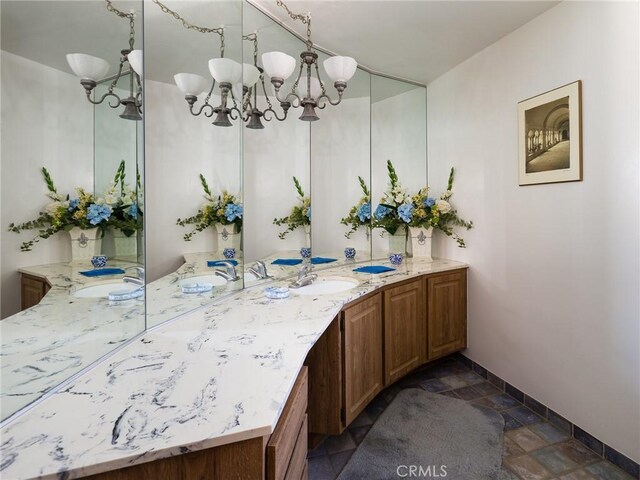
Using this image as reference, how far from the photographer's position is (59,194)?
2.62 feet

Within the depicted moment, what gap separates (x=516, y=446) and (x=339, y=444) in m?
0.99

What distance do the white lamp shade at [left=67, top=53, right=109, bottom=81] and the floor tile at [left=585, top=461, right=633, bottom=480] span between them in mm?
2663

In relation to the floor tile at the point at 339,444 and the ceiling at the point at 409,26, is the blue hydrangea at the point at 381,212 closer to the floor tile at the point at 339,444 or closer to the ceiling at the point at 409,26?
the ceiling at the point at 409,26

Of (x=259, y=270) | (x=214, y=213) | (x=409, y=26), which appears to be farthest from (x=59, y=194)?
(x=409, y=26)

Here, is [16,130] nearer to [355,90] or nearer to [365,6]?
[365,6]

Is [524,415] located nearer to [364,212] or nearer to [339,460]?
[339,460]

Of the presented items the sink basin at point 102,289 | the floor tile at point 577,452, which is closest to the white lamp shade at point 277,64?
the sink basin at point 102,289

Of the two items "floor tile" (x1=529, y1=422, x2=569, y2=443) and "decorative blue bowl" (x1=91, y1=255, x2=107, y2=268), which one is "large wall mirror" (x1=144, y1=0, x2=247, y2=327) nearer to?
"decorative blue bowl" (x1=91, y1=255, x2=107, y2=268)

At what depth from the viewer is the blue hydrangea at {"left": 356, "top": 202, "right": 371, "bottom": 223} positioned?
272cm

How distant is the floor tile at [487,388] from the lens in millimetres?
2338

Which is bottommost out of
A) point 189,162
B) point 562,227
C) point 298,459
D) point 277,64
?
point 298,459

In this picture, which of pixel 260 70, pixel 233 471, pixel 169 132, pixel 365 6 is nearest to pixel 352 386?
pixel 233 471

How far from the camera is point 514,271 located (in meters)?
2.25

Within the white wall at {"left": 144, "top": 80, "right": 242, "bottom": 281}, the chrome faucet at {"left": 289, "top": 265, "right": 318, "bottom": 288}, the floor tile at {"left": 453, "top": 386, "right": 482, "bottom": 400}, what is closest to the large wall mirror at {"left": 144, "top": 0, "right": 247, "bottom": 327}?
the white wall at {"left": 144, "top": 80, "right": 242, "bottom": 281}
